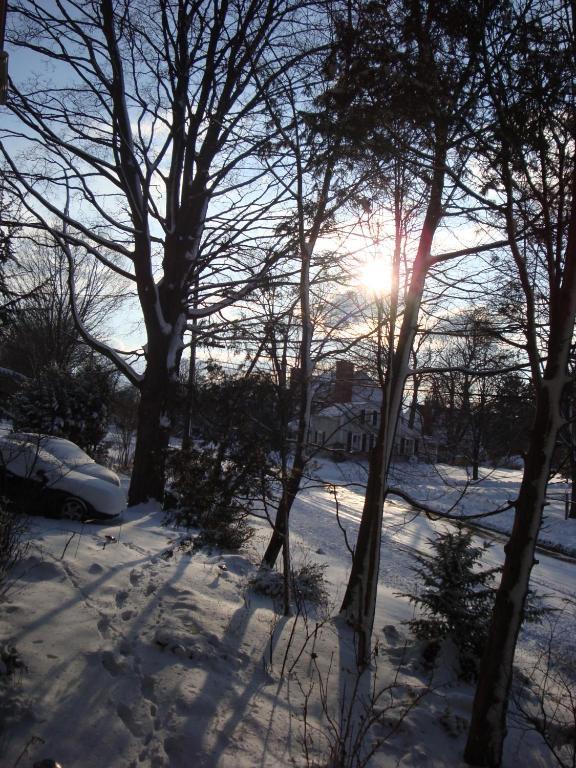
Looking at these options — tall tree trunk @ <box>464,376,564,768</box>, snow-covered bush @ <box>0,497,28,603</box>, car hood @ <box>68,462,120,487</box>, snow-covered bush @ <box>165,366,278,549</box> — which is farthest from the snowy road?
snow-covered bush @ <box>0,497,28,603</box>

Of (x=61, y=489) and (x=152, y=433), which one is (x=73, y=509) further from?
(x=152, y=433)

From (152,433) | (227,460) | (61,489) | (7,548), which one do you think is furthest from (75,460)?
(7,548)

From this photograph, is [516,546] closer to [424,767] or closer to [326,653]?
[424,767]

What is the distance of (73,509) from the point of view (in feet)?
24.5

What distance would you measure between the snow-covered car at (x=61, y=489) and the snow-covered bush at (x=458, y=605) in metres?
4.84

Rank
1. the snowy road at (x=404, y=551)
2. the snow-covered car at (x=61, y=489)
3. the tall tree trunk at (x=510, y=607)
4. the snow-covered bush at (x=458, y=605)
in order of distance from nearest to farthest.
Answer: the tall tree trunk at (x=510, y=607) → the snow-covered bush at (x=458, y=605) → the snow-covered car at (x=61, y=489) → the snowy road at (x=404, y=551)

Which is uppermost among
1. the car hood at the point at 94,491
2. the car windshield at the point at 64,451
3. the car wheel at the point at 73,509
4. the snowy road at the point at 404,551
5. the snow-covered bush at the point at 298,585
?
the car windshield at the point at 64,451

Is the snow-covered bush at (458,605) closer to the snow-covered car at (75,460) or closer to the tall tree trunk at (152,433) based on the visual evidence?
the snow-covered car at (75,460)

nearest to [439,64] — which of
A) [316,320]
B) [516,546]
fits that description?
[516,546]

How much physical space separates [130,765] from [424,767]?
186cm

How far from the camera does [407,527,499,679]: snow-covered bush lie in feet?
16.7

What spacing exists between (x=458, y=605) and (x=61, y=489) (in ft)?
18.7

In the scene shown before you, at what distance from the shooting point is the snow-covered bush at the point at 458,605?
16.7 ft

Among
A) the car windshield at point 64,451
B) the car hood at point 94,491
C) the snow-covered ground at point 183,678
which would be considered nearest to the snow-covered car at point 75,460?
the car windshield at point 64,451
